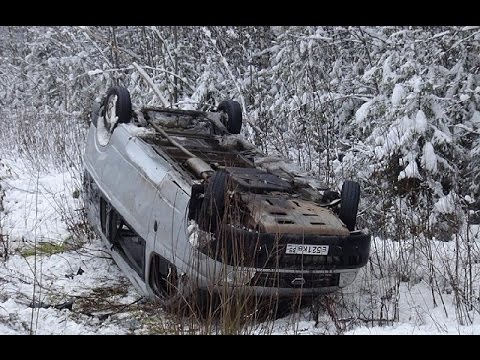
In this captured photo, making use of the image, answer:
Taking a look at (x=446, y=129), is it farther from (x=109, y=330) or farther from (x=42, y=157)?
(x=42, y=157)

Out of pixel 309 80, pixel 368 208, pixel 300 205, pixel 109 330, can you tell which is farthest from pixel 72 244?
pixel 309 80

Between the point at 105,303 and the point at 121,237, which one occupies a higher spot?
the point at 121,237

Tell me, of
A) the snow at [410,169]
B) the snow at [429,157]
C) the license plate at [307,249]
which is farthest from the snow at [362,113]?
the license plate at [307,249]

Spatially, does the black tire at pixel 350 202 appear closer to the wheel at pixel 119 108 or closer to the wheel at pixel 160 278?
the wheel at pixel 160 278

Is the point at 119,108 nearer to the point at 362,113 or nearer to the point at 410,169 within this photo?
the point at 362,113

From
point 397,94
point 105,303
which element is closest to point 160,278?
point 105,303

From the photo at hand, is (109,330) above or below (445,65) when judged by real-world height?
below

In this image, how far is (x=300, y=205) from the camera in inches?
187

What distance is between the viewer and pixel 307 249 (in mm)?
4281

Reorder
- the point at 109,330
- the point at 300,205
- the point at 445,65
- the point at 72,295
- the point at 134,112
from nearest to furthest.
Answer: the point at 109,330, the point at 300,205, the point at 72,295, the point at 134,112, the point at 445,65

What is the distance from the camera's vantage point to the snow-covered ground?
428 centimetres

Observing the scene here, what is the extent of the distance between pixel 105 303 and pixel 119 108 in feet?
6.97

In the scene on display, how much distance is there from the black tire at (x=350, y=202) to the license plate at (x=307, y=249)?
21.1 inches
